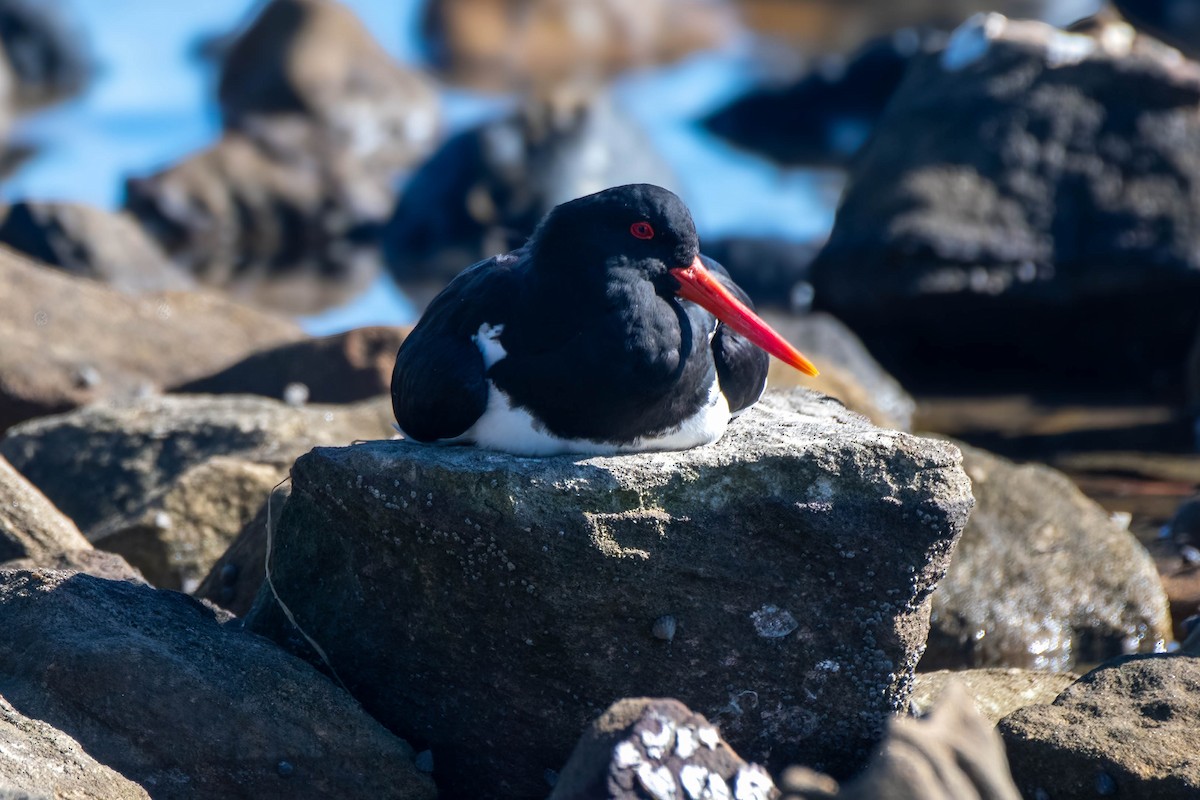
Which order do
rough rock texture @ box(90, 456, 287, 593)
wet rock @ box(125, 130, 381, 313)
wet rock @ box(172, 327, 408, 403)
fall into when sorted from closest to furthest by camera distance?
rough rock texture @ box(90, 456, 287, 593) → wet rock @ box(172, 327, 408, 403) → wet rock @ box(125, 130, 381, 313)

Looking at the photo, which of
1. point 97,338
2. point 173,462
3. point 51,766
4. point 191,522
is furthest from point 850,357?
point 51,766

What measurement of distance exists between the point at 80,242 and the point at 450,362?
321 inches

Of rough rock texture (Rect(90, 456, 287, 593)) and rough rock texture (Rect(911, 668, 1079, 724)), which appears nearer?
rough rock texture (Rect(911, 668, 1079, 724))

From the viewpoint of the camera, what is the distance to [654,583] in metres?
4.03

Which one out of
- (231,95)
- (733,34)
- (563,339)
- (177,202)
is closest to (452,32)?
(733,34)

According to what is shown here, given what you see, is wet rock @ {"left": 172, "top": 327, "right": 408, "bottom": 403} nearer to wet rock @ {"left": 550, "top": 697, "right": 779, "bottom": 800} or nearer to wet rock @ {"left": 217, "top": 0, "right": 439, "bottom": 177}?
wet rock @ {"left": 550, "top": 697, "right": 779, "bottom": 800}

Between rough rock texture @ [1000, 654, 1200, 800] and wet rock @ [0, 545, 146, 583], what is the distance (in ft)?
8.97

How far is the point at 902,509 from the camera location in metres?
4.02

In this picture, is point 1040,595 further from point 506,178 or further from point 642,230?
point 506,178

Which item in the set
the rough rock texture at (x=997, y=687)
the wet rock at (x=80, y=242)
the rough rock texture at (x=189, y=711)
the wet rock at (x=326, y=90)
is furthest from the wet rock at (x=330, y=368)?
the wet rock at (x=326, y=90)

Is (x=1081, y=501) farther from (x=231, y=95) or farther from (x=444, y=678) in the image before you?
(x=231, y=95)

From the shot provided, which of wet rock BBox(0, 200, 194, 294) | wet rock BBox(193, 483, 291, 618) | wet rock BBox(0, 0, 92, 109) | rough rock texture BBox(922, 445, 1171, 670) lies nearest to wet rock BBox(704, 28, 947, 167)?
wet rock BBox(0, 200, 194, 294)

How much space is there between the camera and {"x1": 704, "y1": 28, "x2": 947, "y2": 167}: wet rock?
18.3 m

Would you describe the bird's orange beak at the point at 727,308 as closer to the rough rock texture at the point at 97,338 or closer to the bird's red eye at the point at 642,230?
the bird's red eye at the point at 642,230
